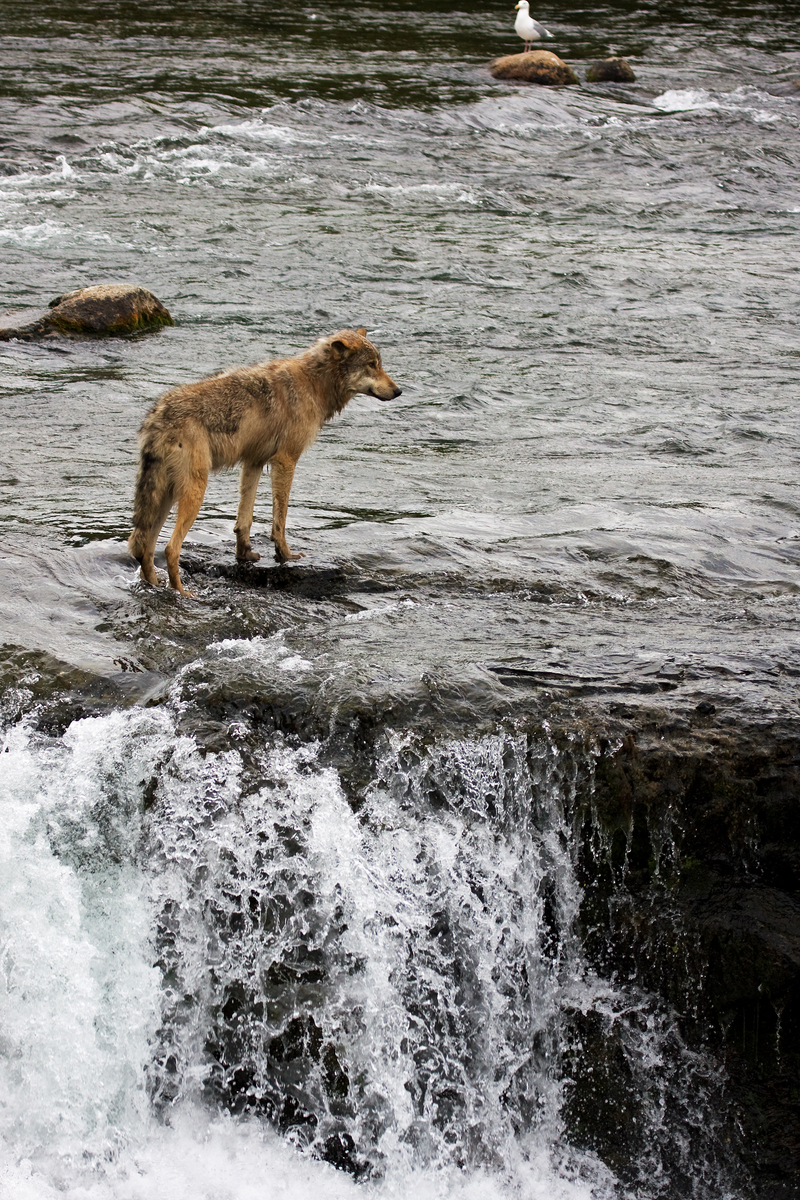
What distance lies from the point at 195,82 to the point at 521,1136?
21633 millimetres

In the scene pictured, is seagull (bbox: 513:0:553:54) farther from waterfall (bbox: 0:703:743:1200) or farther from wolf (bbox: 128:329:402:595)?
waterfall (bbox: 0:703:743:1200)

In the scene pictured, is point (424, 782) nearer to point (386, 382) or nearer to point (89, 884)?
point (89, 884)

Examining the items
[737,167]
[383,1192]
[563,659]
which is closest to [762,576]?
[563,659]

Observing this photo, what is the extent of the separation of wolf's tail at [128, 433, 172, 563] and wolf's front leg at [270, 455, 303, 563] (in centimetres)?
78

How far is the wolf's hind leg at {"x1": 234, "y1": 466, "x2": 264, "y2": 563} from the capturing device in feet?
24.8

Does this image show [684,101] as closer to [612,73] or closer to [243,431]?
[612,73]

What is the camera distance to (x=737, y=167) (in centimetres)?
2041

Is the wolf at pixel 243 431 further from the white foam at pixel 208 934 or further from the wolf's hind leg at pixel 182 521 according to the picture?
the white foam at pixel 208 934

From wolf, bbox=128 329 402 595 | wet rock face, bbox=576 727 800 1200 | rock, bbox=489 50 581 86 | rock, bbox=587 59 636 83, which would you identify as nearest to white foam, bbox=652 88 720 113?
rock, bbox=587 59 636 83

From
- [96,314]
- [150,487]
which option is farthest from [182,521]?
[96,314]

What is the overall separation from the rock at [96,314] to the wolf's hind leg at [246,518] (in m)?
5.38

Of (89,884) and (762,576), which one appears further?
(762,576)

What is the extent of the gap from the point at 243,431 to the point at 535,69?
20.5m

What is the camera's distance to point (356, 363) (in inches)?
316
